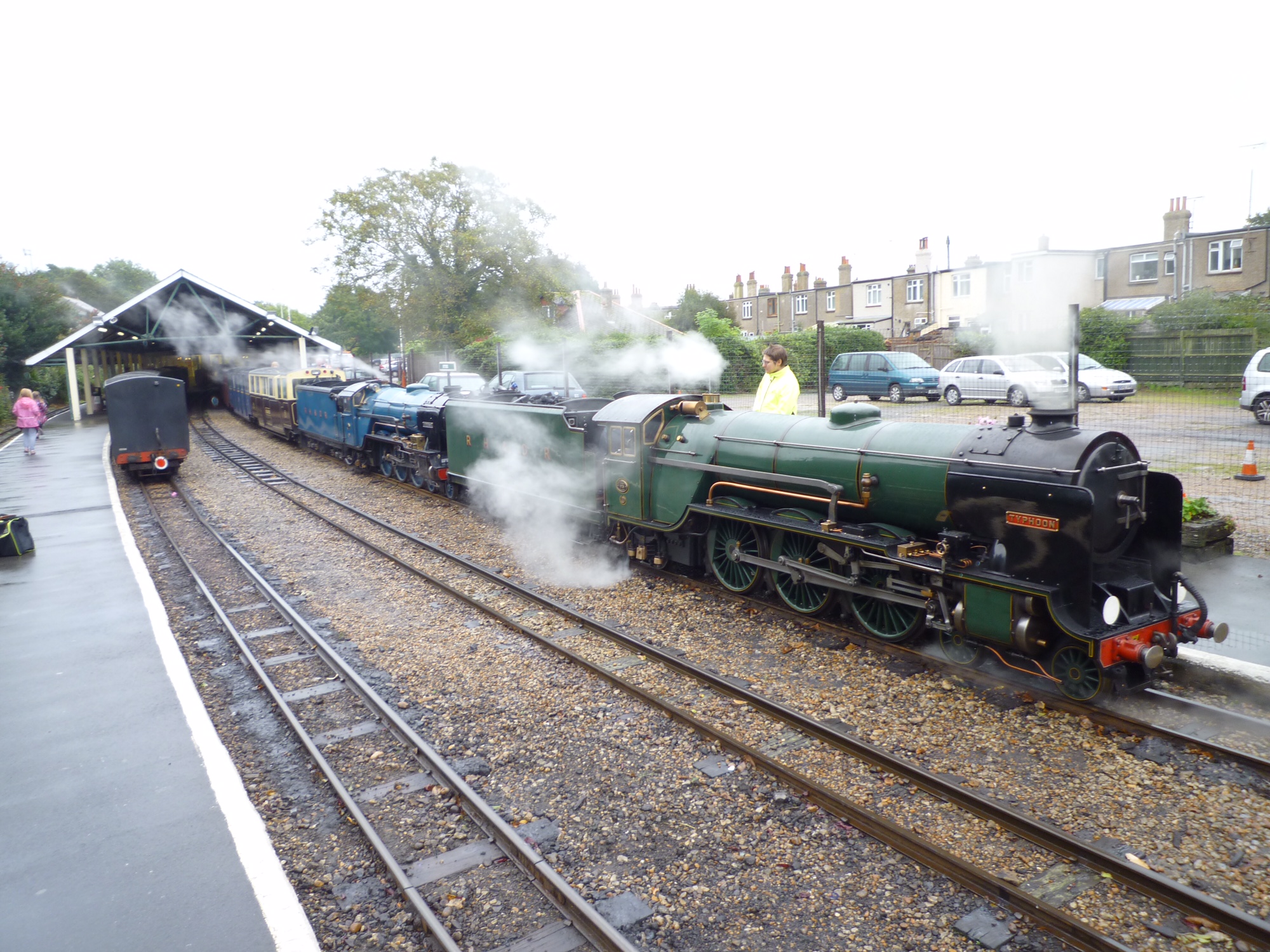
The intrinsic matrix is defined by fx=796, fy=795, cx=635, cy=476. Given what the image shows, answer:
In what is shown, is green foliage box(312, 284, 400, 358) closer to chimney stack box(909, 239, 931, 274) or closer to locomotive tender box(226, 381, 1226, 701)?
chimney stack box(909, 239, 931, 274)

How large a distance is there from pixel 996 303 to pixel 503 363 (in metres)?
19.9

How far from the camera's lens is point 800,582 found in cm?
745

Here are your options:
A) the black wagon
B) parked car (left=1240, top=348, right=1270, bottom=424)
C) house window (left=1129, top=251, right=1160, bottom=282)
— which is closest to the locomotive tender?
the black wagon

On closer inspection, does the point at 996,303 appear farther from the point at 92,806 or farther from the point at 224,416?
the point at 224,416

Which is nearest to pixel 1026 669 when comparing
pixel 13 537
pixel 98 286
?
pixel 13 537

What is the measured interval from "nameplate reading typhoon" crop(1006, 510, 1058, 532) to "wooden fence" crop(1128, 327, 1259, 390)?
4.88m

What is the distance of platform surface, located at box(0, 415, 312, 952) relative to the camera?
12.1ft

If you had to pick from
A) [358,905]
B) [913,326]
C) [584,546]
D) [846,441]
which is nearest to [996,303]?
[846,441]

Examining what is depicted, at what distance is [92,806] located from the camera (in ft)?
15.5

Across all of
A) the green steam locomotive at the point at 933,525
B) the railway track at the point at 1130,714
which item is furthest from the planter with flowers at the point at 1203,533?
the railway track at the point at 1130,714

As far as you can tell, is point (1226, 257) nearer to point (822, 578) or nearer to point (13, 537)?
point (822, 578)

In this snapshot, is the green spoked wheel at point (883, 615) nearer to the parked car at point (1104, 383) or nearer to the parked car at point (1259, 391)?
the parked car at point (1259, 391)

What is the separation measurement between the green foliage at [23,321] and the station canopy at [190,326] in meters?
2.69

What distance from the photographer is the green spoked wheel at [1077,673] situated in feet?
17.4
